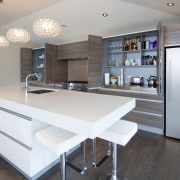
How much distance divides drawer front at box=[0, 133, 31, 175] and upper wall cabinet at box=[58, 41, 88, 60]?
120 inches

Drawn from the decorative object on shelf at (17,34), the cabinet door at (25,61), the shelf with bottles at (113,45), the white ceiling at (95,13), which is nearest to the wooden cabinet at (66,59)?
the cabinet door at (25,61)

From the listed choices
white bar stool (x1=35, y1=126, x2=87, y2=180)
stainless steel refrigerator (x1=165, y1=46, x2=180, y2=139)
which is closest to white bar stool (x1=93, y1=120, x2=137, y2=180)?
white bar stool (x1=35, y1=126, x2=87, y2=180)

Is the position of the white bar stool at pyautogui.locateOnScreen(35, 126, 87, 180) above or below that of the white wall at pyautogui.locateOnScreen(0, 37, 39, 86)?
below

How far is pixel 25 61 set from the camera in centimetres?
589

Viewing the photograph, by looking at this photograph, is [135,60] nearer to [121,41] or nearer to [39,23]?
[121,41]

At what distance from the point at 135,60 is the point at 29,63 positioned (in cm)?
391

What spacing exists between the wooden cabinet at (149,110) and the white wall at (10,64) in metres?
4.11

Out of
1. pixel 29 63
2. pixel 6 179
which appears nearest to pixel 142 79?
pixel 6 179

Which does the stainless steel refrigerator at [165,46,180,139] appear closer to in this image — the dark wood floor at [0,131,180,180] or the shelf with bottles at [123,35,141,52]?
the dark wood floor at [0,131,180,180]

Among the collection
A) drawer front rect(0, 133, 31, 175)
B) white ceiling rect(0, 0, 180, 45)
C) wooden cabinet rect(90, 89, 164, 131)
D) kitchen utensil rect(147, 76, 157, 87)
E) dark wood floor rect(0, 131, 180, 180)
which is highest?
white ceiling rect(0, 0, 180, 45)

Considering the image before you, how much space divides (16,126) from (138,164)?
5.36 feet

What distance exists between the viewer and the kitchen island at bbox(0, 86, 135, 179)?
Answer: 122 cm

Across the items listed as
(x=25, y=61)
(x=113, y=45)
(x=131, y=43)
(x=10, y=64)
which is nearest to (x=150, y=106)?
(x=131, y=43)

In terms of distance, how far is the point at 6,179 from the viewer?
189cm
